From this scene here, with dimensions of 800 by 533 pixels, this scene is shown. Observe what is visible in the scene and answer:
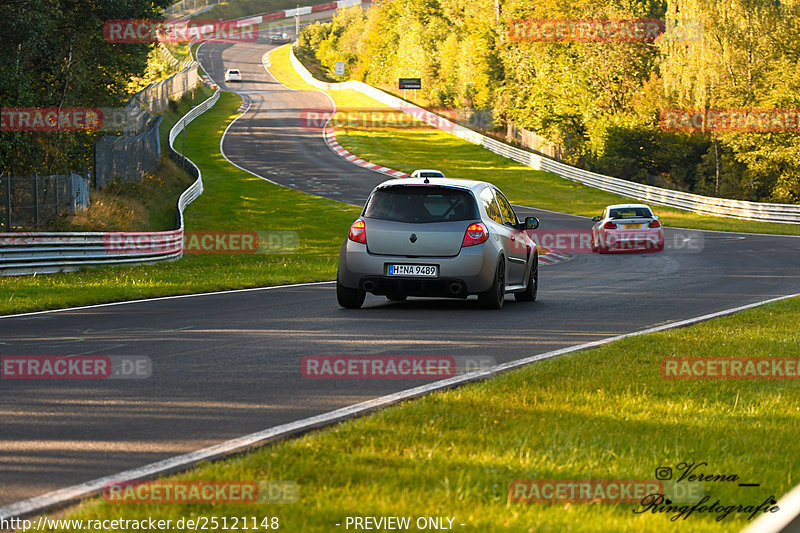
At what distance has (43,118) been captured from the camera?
2642 centimetres

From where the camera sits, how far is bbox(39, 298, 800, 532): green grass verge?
434 centimetres

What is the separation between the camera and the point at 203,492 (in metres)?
4.57

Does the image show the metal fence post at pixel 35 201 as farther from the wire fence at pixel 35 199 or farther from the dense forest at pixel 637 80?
the dense forest at pixel 637 80

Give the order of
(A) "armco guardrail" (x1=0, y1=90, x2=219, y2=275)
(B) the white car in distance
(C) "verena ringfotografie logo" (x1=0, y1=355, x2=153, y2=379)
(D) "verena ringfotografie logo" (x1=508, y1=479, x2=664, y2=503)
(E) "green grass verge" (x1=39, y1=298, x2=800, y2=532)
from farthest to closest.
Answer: (B) the white car in distance
(A) "armco guardrail" (x1=0, y1=90, x2=219, y2=275)
(C) "verena ringfotografie logo" (x1=0, y1=355, x2=153, y2=379)
(D) "verena ringfotografie logo" (x1=508, y1=479, x2=664, y2=503)
(E) "green grass verge" (x1=39, y1=298, x2=800, y2=532)

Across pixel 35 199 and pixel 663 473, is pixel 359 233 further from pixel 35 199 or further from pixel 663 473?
pixel 35 199

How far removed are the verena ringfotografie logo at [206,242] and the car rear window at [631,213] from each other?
9902mm

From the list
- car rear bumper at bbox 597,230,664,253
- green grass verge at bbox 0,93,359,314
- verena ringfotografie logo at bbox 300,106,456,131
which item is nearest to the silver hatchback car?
green grass verge at bbox 0,93,359,314

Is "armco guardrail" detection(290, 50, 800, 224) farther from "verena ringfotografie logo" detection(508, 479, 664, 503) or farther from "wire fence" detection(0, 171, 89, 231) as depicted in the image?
"verena ringfotografie logo" detection(508, 479, 664, 503)

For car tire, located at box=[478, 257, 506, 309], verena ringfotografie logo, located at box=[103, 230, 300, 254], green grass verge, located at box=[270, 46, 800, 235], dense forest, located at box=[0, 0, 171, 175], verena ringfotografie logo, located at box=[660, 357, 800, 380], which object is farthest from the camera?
green grass verge, located at box=[270, 46, 800, 235]

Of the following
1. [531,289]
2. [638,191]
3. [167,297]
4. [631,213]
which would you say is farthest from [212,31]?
[531,289]

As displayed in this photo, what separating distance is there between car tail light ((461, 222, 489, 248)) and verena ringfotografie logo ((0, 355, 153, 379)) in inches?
199

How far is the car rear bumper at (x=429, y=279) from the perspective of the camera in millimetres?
12641

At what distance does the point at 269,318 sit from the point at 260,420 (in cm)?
592

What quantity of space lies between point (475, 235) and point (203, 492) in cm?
854
